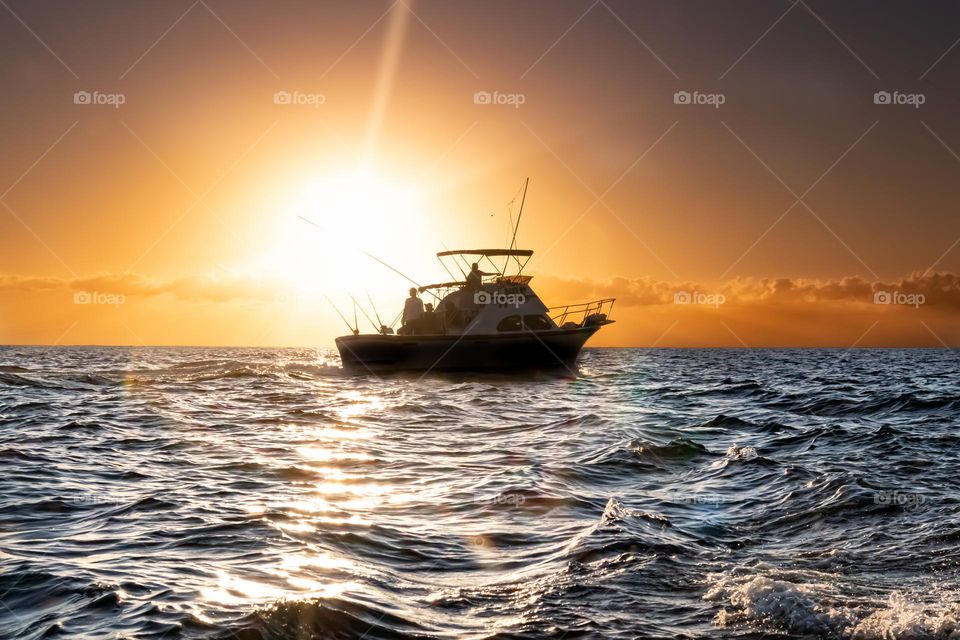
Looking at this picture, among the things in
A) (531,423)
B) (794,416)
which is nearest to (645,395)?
(794,416)

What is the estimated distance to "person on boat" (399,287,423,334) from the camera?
1812 inches

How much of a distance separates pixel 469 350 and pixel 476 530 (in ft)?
112

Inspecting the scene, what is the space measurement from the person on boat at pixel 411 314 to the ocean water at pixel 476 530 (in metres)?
27.3

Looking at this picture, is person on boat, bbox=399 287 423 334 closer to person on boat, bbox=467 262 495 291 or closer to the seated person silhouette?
the seated person silhouette

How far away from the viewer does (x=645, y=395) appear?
30.4 meters

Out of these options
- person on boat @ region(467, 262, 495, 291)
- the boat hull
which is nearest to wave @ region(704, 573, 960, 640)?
the boat hull

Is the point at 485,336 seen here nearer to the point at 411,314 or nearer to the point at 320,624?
the point at 411,314

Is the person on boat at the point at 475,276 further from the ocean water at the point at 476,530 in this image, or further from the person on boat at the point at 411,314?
the ocean water at the point at 476,530

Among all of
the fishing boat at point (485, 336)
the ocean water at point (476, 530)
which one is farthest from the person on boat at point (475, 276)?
the ocean water at point (476, 530)

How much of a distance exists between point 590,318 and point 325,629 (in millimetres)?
40397

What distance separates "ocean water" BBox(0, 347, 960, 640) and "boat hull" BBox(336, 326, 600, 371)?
75.9ft

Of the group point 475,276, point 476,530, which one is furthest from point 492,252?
point 476,530

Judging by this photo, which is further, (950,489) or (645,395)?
(645,395)

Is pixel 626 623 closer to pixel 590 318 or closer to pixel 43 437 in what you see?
pixel 43 437
